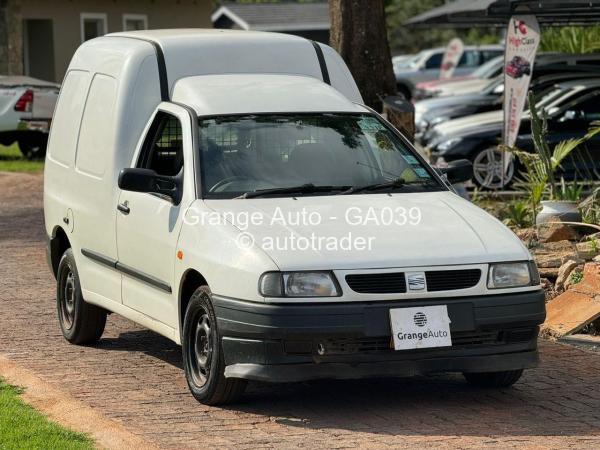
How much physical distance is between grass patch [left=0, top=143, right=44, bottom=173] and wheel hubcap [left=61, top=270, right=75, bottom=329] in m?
13.1

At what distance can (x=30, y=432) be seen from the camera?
6.71 m

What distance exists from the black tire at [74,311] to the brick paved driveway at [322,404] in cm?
9

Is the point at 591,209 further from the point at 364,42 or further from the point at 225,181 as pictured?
the point at 225,181

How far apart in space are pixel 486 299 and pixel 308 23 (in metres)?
50.5

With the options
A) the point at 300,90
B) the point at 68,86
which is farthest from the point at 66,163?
the point at 300,90

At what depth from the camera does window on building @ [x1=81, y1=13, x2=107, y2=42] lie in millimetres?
32969

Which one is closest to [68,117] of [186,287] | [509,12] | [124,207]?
[124,207]

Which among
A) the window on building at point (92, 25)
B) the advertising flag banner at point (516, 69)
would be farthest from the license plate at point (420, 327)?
the window on building at point (92, 25)

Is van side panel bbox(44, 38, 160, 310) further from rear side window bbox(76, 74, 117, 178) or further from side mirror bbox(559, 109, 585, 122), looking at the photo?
side mirror bbox(559, 109, 585, 122)

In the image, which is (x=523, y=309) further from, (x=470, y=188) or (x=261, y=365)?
(x=470, y=188)

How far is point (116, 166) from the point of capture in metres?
8.49

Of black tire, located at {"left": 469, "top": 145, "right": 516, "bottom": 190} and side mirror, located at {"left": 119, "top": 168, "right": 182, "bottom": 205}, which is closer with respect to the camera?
Answer: side mirror, located at {"left": 119, "top": 168, "right": 182, "bottom": 205}

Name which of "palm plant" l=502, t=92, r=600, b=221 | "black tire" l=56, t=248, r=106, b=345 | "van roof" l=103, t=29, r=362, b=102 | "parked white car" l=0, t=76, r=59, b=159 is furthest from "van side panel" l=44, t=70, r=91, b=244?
"parked white car" l=0, t=76, r=59, b=159

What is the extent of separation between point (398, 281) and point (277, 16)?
5147cm
